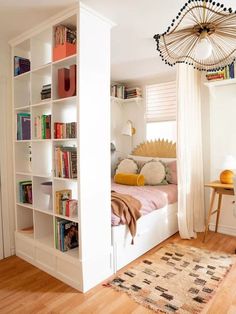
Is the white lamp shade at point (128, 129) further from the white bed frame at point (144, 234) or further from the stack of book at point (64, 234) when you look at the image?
the stack of book at point (64, 234)

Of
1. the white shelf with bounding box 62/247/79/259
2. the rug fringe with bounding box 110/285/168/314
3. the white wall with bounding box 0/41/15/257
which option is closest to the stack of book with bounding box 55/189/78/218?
the white shelf with bounding box 62/247/79/259

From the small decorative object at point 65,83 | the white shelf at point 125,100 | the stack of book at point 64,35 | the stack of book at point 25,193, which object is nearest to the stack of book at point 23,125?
the stack of book at point 25,193

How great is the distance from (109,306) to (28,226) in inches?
58.8

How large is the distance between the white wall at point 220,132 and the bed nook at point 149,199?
1.94ft

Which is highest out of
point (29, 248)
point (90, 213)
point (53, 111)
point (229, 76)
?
point (229, 76)

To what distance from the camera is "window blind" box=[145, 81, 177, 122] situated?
13.6 feet

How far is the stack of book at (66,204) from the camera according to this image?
226 centimetres

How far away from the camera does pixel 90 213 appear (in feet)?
7.20

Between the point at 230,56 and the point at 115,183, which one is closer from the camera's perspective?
the point at 230,56

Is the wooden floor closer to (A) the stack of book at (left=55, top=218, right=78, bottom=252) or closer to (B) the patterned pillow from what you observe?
(A) the stack of book at (left=55, top=218, right=78, bottom=252)

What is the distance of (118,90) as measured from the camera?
15.1 ft

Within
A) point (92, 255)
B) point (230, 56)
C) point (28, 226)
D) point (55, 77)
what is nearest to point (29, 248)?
point (28, 226)

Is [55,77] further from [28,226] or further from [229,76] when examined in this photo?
[229,76]

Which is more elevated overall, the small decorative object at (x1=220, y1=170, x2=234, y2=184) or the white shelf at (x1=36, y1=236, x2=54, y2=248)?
the small decorative object at (x1=220, y1=170, x2=234, y2=184)
